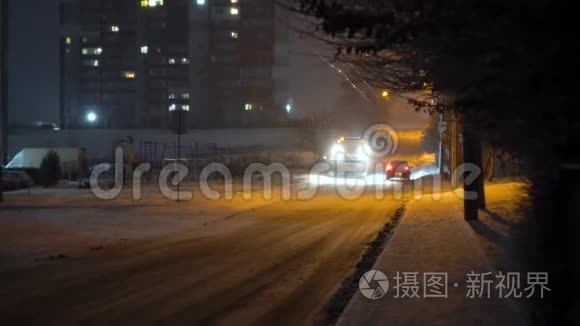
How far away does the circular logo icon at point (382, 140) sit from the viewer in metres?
65.2

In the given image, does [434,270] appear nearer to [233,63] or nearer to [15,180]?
[15,180]

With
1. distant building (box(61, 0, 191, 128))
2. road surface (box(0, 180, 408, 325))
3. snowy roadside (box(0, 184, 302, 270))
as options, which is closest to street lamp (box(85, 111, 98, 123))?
distant building (box(61, 0, 191, 128))

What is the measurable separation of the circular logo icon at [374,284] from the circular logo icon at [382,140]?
5133 cm

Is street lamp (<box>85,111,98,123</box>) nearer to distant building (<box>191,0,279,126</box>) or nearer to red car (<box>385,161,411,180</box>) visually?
distant building (<box>191,0,279,126</box>)

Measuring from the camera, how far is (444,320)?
871 cm

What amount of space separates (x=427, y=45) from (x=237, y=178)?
40.4 metres

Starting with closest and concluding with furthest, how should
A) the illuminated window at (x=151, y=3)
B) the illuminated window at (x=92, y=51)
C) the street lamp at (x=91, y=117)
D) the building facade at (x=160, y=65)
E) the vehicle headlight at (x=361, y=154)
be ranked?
the vehicle headlight at (x=361, y=154), the building facade at (x=160, y=65), the street lamp at (x=91, y=117), the illuminated window at (x=151, y=3), the illuminated window at (x=92, y=51)

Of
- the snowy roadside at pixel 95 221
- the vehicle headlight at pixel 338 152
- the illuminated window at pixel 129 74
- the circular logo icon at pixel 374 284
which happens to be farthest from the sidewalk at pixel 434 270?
the illuminated window at pixel 129 74

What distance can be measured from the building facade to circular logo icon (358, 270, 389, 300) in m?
81.7

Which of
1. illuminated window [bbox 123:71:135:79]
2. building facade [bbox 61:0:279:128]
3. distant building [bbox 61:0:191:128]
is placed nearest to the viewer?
building facade [bbox 61:0:279:128]

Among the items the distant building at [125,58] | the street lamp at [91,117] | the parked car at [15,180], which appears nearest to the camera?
the parked car at [15,180]

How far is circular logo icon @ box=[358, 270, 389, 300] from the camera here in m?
10.2

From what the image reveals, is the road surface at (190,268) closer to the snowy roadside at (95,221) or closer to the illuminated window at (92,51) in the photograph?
the snowy roadside at (95,221)

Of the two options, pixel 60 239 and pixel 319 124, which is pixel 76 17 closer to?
pixel 319 124
